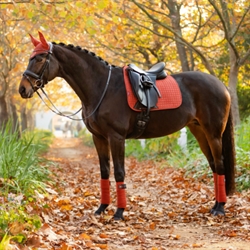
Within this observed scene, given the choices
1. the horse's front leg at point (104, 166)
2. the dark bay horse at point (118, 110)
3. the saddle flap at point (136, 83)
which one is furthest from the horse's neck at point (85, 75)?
the horse's front leg at point (104, 166)

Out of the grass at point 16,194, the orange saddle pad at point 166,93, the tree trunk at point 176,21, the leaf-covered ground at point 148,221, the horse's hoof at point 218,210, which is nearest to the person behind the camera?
the grass at point 16,194

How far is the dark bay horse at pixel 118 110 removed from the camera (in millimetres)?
5309

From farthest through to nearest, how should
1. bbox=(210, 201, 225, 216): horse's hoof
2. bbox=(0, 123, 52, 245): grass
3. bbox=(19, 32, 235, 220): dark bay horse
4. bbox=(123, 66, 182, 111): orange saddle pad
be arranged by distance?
bbox=(210, 201, 225, 216): horse's hoof
bbox=(123, 66, 182, 111): orange saddle pad
bbox=(19, 32, 235, 220): dark bay horse
bbox=(0, 123, 52, 245): grass

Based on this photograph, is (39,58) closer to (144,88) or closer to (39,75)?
(39,75)

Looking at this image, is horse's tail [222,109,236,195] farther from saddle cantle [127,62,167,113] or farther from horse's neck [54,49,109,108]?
horse's neck [54,49,109,108]

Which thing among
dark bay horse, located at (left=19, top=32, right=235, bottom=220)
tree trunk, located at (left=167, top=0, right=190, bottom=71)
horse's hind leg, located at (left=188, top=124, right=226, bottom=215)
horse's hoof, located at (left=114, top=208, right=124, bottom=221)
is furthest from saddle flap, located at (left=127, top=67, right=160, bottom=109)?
tree trunk, located at (left=167, top=0, right=190, bottom=71)

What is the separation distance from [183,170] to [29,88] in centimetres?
495

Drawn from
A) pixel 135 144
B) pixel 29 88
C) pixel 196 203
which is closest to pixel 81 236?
pixel 29 88

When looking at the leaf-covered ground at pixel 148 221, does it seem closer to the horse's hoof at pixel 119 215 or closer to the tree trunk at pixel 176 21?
the horse's hoof at pixel 119 215

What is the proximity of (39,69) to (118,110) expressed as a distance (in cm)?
103

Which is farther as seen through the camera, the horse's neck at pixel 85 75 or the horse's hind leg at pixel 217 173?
the horse's hind leg at pixel 217 173

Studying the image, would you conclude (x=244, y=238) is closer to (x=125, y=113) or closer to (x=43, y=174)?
(x=125, y=113)

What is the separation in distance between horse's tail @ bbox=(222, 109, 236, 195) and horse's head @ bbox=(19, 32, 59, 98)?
96.1 inches

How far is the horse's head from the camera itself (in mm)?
5109
